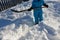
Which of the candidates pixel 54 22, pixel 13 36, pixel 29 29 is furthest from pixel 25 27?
pixel 54 22

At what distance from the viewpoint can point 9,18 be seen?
7.55m

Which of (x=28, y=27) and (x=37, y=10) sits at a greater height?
(x=37, y=10)

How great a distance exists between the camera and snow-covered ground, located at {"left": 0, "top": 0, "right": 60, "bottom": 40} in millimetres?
5809

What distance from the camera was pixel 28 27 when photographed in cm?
641

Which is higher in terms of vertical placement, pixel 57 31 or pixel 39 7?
pixel 39 7

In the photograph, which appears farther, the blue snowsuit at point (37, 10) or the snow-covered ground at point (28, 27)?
the blue snowsuit at point (37, 10)

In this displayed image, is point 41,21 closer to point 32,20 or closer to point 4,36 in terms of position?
point 32,20

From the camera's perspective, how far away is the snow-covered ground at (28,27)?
581 cm

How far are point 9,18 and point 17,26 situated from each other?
3.90 ft

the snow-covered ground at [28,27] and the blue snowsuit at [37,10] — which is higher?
the blue snowsuit at [37,10]

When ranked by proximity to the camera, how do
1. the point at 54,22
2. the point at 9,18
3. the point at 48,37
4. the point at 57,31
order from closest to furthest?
the point at 48,37 → the point at 57,31 → the point at 54,22 → the point at 9,18

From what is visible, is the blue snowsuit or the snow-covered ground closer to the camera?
the snow-covered ground

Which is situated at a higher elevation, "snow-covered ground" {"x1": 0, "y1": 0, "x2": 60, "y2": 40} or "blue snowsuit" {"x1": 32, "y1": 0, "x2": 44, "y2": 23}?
"blue snowsuit" {"x1": 32, "y1": 0, "x2": 44, "y2": 23}

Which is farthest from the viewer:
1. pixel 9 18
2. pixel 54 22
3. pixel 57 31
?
pixel 9 18
